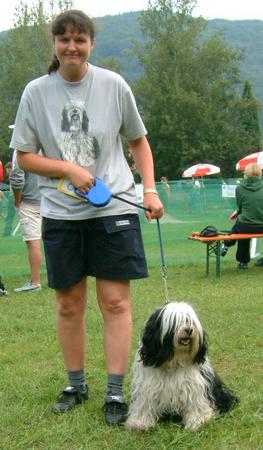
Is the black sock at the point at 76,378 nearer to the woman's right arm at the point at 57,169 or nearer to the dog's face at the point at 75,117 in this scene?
the woman's right arm at the point at 57,169

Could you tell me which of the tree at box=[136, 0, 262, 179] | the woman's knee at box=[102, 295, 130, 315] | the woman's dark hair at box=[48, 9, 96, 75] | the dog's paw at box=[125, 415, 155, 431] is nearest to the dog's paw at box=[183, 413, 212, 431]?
the dog's paw at box=[125, 415, 155, 431]

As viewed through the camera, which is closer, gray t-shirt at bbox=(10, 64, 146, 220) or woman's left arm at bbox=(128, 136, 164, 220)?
gray t-shirt at bbox=(10, 64, 146, 220)

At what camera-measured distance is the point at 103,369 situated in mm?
4199

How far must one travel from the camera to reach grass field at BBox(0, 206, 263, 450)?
3023 mm

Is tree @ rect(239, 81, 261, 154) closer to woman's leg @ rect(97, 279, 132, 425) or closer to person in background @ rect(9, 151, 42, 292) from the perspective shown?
person in background @ rect(9, 151, 42, 292)

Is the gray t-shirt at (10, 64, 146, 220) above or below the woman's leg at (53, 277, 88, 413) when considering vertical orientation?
above

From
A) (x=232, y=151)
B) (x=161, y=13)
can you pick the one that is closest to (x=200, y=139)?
(x=232, y=151)

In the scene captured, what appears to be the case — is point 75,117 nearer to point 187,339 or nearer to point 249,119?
point 187,339

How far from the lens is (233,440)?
2.99 meters

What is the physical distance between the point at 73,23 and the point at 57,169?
661 millimetres

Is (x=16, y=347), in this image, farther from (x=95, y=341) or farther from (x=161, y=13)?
(x=161, y=13)

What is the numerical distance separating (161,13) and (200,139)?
8.48m

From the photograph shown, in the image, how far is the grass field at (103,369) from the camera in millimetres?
3023

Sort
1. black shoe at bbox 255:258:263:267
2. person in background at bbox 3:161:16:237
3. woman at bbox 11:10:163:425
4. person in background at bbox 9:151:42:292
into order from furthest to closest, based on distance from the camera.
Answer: person in background at bbox 3:161:16:237 → black shoe at bbox 255:258:263:267 → person in background at bbox 9:151:42:292 → woman at bbox 11:10:163:425
